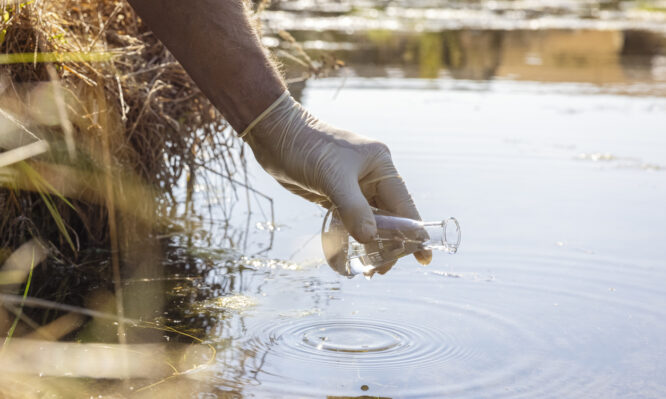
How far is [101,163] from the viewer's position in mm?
3555

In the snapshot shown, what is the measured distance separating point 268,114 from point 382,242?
51 cm

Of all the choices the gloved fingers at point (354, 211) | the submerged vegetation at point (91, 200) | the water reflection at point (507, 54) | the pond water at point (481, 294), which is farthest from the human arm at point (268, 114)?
the water reflection at point (507, 54)

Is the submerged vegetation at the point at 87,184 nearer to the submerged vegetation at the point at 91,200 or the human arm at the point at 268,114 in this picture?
the submerged vegetation at the point at 91,200

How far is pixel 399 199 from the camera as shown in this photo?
8.77ft

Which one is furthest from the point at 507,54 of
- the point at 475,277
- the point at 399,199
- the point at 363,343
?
the point at 363,343

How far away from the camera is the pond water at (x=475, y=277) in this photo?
8.05 ft

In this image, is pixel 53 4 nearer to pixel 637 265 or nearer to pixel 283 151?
pixel 283 151

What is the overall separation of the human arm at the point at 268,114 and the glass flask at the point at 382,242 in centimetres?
8

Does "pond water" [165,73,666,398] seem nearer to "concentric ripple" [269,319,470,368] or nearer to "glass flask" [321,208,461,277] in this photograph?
"concentric ripple" [269,319,470,368]

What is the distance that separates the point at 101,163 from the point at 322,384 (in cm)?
164

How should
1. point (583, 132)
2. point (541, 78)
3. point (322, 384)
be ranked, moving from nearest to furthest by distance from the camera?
1. point (322, 384)
2. point (583, 132)
3. point (541, 78)

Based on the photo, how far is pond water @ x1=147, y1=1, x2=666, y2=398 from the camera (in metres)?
2.45

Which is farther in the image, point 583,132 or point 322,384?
point 583,132

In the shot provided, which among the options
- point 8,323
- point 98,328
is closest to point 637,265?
point 98,328
